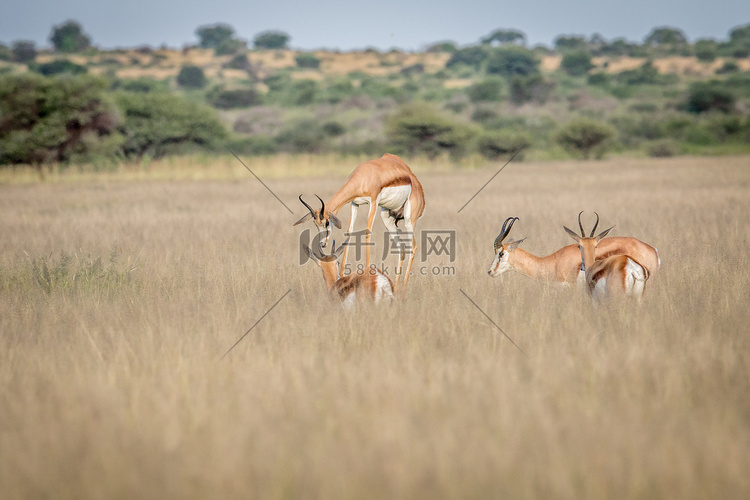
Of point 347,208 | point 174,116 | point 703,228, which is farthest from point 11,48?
point 703,228

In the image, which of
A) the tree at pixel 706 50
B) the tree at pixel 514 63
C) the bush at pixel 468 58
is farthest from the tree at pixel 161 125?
the tree at pixel 706 50

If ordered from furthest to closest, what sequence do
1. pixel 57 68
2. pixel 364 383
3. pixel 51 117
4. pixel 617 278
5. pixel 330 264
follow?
pixel 57 68 < pixel 51 117 < pixel 330 264 < pixel 617 278 < pixel 364 383

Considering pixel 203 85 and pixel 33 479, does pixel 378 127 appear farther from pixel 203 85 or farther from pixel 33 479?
pixel 33 479

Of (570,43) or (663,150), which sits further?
(570,43)

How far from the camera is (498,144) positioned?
31.6m

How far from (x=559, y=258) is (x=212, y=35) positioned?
113885 mm

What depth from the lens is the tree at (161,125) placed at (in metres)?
27.7

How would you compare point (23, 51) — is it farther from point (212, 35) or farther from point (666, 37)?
point (666, 37)

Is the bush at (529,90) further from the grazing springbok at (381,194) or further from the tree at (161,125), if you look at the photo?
the grazing springbok at (381,194)

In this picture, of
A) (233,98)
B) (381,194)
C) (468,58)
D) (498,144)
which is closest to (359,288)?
(381,194)

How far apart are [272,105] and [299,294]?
183 ft

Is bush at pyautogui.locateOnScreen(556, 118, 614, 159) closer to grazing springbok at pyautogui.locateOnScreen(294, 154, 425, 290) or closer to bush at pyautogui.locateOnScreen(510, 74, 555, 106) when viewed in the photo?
grazing springbok at pyautogui.locateOnScreen(294, 154, 425, 290)

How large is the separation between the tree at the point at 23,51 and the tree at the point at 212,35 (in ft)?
87.3

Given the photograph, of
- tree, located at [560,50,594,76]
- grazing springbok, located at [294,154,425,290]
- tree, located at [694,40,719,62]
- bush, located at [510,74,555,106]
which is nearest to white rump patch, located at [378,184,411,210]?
grazing springbok, located at [294,154,425,290]
